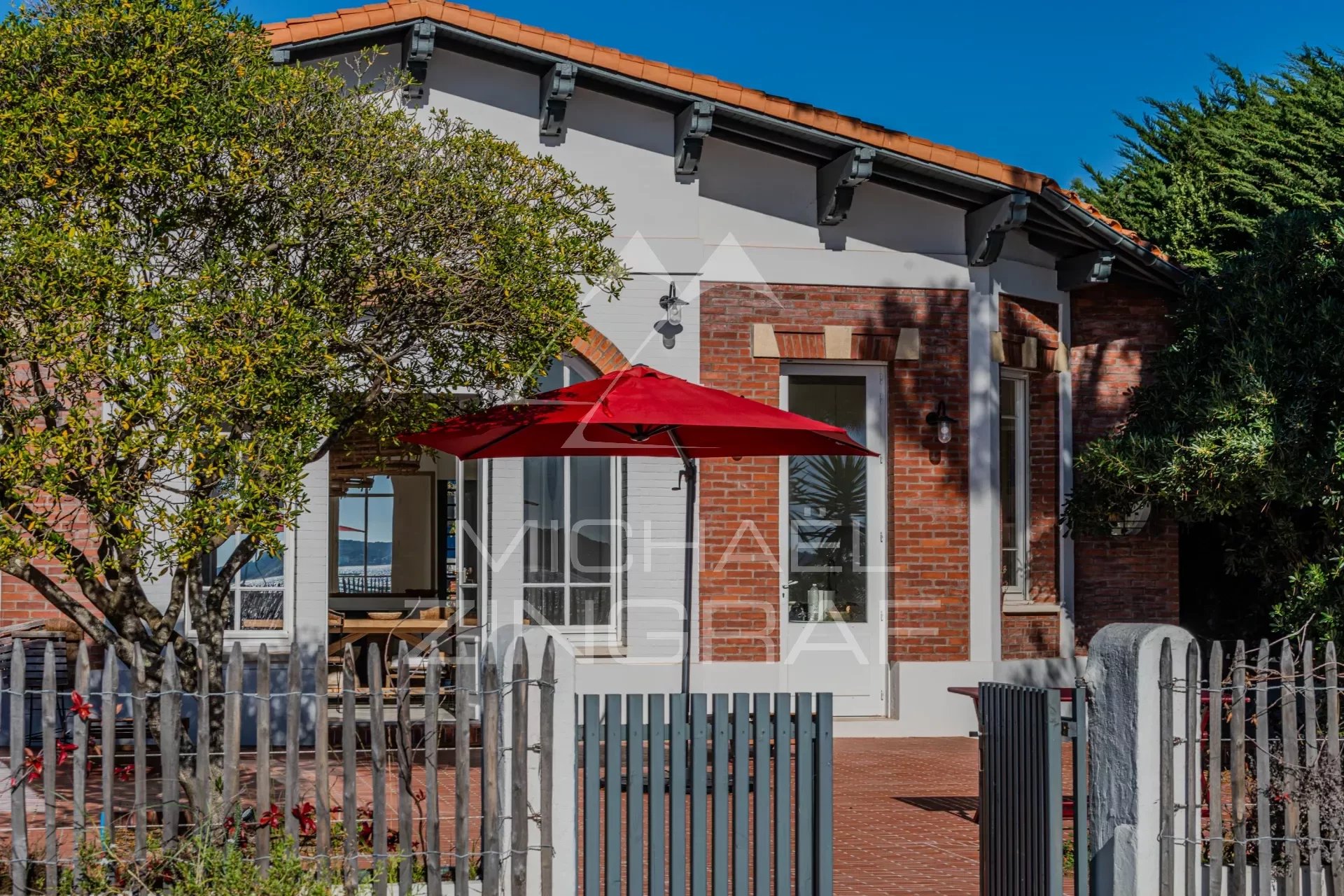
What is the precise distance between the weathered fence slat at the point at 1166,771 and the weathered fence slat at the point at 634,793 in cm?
197

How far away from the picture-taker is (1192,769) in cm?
530

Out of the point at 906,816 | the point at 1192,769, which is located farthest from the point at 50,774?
the point at 906,816

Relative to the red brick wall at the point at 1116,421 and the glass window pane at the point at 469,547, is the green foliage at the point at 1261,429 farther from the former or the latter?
the glass window pane at the point at 469,547

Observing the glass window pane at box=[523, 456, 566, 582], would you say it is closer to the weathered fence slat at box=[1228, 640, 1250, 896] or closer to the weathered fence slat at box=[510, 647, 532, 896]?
the weathered fence slat at box=[510, 647, 532, 896]

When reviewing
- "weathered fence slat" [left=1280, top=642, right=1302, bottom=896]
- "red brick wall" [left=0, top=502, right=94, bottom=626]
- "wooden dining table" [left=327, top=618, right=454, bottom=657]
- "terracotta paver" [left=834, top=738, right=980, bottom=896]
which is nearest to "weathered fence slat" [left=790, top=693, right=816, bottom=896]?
"terracotta paver" [left=834, top=738, right=980, bottom=896]

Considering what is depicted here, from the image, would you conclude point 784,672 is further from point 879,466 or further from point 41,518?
point 41,518

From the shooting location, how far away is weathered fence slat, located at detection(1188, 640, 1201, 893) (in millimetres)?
5195

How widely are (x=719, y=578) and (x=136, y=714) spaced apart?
6443mm

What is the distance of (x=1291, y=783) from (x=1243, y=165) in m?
10.7

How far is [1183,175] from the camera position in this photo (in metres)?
14.6

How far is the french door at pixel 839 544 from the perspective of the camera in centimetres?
1122

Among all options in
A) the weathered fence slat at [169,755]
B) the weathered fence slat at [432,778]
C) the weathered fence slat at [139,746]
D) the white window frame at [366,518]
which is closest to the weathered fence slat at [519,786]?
the weathered fence slat at [432,778]

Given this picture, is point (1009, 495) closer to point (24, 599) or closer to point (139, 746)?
point (24, 599)

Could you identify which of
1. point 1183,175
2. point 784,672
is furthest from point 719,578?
point 1183,175
